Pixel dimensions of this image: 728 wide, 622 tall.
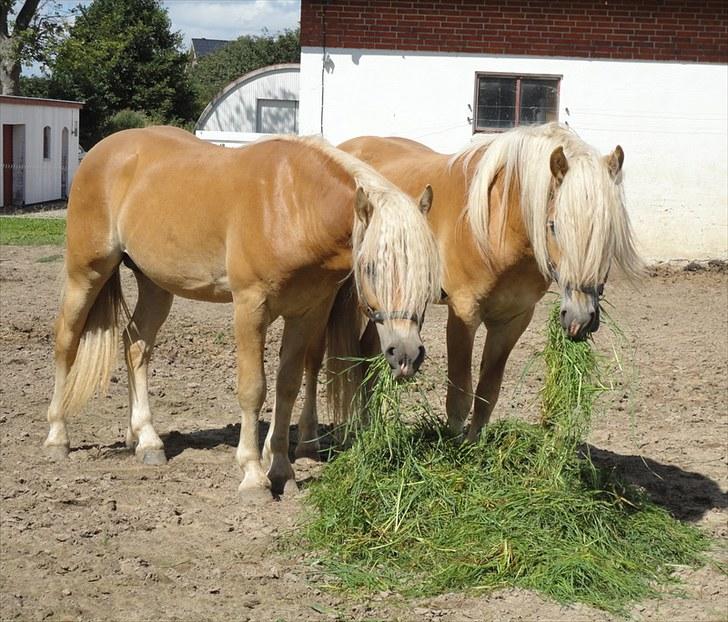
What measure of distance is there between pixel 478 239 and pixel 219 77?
58211 millimetres

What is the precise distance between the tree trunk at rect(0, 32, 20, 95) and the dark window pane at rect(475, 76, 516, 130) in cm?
2149

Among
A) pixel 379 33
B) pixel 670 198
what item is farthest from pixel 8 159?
pixel 670 198

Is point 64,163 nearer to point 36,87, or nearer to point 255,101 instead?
point 255,101

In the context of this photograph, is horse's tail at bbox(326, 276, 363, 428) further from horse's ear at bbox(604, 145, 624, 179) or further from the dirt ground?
horse's ear at bbox(604, 145, 624, 179)

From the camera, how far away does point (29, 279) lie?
11.6 metres

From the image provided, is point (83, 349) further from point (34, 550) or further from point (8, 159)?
point (8, 159)

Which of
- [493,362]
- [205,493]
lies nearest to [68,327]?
[205,493]

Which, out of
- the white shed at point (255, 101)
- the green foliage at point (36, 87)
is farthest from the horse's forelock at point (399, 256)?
the green foliage at point (36, 87)

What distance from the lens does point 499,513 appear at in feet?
14.4

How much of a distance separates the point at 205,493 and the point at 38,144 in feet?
72.8

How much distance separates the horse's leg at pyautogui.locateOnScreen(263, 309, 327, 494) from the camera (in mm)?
5160

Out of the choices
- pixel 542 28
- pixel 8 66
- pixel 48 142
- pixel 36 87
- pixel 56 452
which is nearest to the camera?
pixel 56 452

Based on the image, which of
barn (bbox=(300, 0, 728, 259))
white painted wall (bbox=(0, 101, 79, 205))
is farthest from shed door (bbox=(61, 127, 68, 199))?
barn (bbox=(300, 0, 728, 259))

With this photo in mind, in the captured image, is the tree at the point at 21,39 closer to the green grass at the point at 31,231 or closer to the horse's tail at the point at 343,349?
the green grass at the point at 31,231
